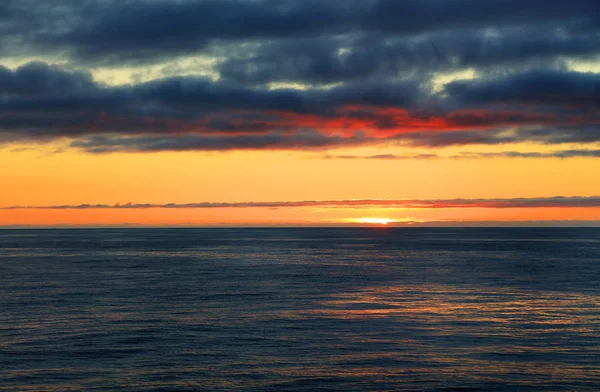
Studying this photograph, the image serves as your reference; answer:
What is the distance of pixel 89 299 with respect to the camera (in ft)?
231

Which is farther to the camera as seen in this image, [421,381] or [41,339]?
[41,339]

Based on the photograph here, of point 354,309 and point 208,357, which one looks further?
point 354,309

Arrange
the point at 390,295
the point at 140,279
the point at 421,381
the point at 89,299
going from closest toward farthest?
1. the point at 421,381
2. the point at 89,299
3. the point at 390,295
4. the point at 140,279

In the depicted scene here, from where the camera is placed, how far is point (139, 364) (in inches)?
1630

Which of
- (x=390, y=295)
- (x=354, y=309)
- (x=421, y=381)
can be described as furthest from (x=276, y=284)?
(x=421, y=381)

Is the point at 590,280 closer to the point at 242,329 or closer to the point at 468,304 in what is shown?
the point at 468,304

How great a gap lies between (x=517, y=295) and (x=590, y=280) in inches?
873

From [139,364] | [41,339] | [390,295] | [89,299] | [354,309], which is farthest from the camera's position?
[390,295]

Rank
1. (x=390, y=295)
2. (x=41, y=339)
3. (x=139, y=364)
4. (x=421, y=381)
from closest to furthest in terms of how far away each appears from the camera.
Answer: (x=421, y=381) → (x=139, y=364) → (x=41, y=339) → (x=390, y=295)

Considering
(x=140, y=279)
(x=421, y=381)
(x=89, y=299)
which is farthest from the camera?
(x=140, y=279)

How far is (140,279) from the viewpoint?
95.5 m

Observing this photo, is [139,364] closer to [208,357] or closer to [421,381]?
[208,357]

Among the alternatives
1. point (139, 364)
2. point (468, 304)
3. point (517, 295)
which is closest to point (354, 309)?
point (468, 304)

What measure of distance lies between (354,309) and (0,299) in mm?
37430
